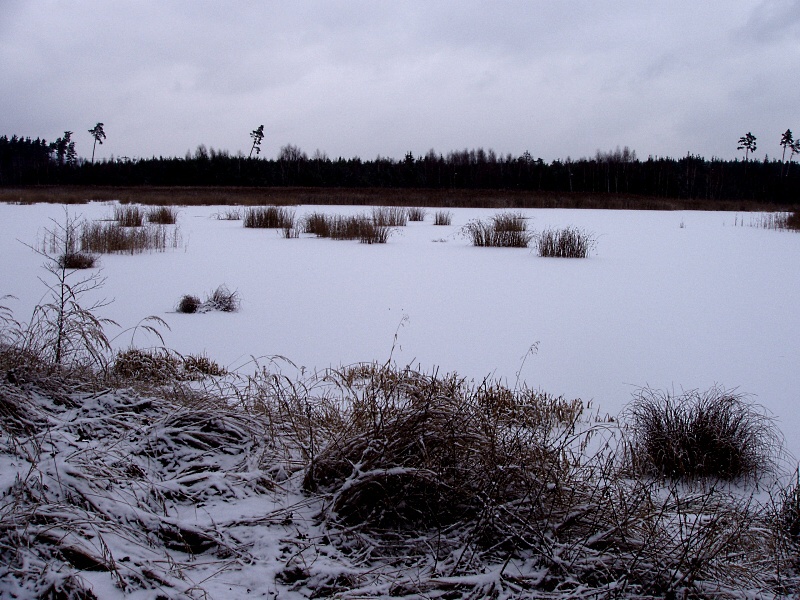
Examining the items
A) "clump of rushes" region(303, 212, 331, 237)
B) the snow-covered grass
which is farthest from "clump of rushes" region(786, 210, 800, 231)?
the snow-covered grass

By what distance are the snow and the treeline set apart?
47.4 meters

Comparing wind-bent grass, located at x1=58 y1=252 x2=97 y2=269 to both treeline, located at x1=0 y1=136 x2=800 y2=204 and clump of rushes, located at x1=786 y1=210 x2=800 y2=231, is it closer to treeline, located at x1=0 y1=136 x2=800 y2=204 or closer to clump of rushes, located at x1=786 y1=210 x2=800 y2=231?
clump of rushes, located at x1=786 y1=210 x2=800 y2=231

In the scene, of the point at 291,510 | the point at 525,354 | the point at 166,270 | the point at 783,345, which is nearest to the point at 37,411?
the point at 291,510

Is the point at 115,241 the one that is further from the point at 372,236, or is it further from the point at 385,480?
the point at 385,480

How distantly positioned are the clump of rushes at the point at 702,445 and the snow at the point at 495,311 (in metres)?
0.31

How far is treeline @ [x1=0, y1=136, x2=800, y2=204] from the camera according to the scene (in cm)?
5872

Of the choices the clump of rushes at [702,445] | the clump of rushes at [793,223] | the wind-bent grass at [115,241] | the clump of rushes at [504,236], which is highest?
the clump of rushes at [793,223]

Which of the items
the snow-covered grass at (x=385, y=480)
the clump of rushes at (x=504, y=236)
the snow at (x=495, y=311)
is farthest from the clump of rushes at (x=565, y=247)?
the snow-covered grass at (x=385, y=480)

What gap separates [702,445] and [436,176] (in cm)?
6387

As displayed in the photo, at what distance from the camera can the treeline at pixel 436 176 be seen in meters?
58.7

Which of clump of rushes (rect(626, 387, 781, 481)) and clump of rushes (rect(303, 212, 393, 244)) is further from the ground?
clump of rushes (rect(303, 212, 393, 244))

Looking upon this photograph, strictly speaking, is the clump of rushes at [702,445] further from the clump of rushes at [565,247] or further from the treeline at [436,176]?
the treeline at [436,176]

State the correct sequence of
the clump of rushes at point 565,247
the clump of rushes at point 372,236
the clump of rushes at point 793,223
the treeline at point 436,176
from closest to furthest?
the clump of rushes at point 565,247
the clump of rushes at point 372,236
the clump of rushes at point 793,223
the treeline at point 436,176

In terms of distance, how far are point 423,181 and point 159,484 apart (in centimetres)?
6224
